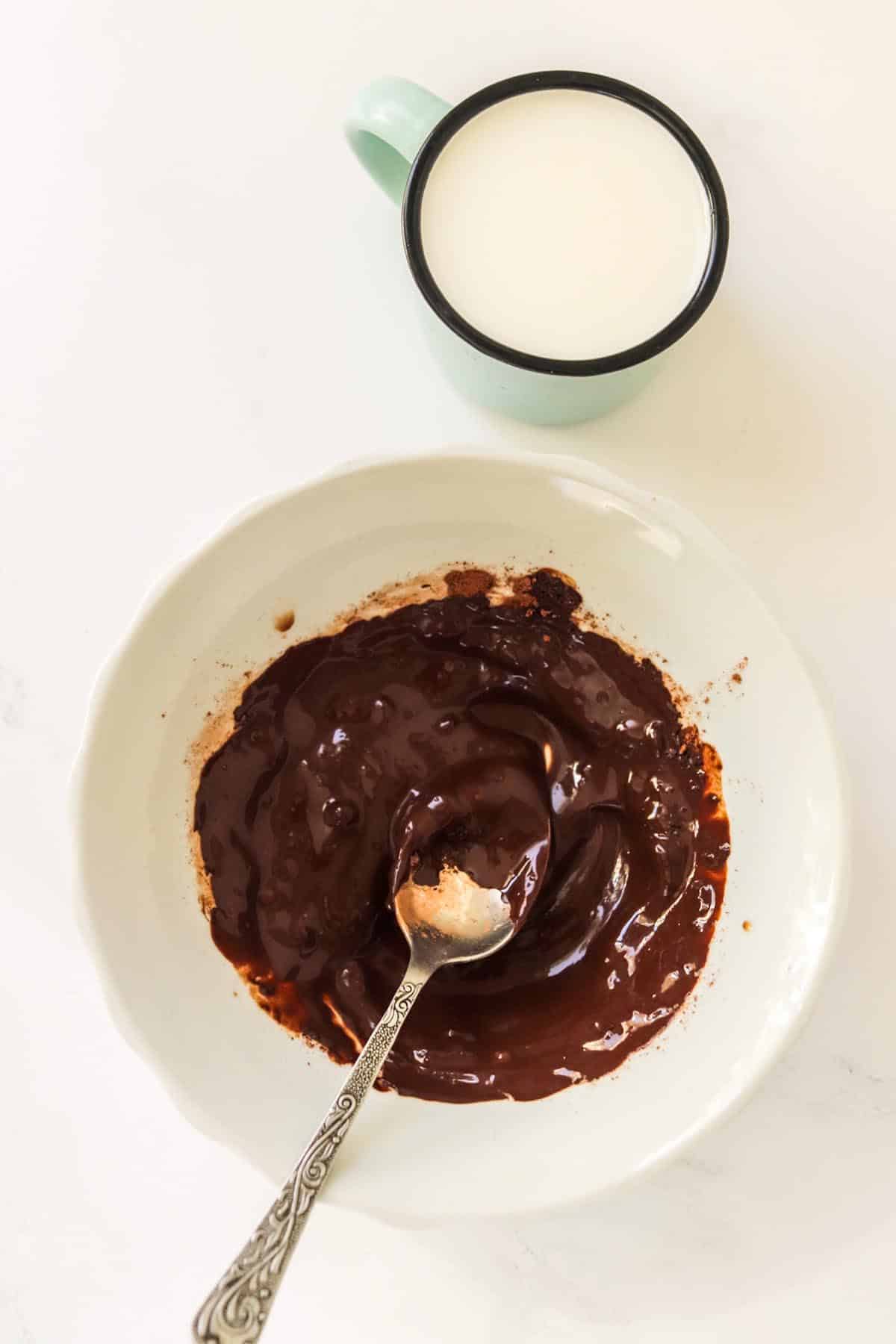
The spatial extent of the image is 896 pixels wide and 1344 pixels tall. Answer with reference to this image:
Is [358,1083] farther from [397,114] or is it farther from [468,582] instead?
[397,114]

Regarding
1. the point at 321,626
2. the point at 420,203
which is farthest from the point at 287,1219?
the point at 420,203

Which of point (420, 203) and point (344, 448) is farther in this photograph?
point (344, 448)

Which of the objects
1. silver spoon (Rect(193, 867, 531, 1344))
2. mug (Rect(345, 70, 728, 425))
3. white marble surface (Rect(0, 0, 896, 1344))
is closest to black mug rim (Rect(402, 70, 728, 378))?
mug (Rect(345, 70, 728, 425))

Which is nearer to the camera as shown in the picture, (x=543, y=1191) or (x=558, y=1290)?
(x=543, y=1191)

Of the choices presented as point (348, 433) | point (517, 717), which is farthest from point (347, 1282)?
point (348, 433)

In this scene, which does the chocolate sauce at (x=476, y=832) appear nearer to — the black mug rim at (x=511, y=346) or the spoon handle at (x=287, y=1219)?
the spoon handle at (x=287, y=1219)

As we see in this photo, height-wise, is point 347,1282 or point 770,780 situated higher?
point 770,780

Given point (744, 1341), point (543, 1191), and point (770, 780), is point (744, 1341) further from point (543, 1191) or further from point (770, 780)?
point (770, 780)
